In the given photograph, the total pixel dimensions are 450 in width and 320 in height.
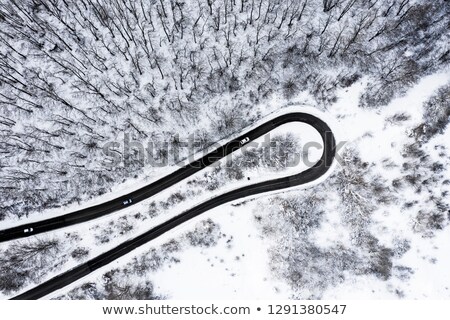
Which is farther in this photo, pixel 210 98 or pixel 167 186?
pixel 210 98

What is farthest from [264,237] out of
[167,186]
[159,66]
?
[159,66]

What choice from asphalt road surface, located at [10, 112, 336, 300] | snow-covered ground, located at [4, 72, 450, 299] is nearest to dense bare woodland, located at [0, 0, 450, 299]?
snow-covered ground, located at [4, 72, 450, 299]

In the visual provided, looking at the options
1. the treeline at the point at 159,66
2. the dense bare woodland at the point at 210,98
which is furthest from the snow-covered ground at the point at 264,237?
the treeline at the point at 159,66

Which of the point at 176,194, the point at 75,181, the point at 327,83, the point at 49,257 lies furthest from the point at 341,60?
the point at 49,257

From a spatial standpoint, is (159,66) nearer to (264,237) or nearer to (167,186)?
(167,186)

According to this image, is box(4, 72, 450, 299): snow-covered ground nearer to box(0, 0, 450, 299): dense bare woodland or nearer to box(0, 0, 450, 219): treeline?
box(0, 0, 450, 299): dense bare woodland

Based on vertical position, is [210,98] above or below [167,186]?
above
